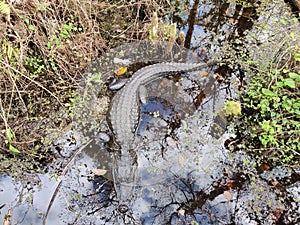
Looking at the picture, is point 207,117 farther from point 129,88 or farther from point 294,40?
point 294,40

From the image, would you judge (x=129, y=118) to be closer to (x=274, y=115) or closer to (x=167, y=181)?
(x=167, y=181)

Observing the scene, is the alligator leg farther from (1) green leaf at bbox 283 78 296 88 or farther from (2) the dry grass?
(1) green leaf at bbox 283 78 296 88

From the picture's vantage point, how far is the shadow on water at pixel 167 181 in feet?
10.7

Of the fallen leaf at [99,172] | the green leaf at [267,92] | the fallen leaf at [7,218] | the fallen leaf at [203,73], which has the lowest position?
the fallen leaf at [7,218]

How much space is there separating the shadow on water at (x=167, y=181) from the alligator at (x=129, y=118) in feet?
0.36

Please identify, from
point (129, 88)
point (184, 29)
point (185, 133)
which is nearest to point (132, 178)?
point (185, 133)

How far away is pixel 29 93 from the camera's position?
4.14 meters

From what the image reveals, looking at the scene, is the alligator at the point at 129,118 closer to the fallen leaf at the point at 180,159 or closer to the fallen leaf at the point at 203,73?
the fallen leaf at the point at 203,73

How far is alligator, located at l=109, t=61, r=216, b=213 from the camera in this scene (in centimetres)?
343

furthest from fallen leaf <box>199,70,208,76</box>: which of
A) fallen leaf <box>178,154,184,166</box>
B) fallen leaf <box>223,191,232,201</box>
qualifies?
fallen leaf <box>223,191,232,201</box>

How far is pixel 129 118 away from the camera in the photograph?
3.84 metres

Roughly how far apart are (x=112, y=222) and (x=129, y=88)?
6.08ft

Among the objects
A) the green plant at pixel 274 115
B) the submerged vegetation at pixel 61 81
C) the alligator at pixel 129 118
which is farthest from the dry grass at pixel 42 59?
the green plant at pixel 274 115

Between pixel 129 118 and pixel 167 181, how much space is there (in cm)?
97
